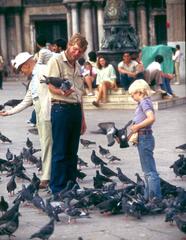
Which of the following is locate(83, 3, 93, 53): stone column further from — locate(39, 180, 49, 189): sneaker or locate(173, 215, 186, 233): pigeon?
locate(173, 215, 186, 233): pigeon

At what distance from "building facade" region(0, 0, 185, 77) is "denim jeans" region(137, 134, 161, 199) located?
2484cm

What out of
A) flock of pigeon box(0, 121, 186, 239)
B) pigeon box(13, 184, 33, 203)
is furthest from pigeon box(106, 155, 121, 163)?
pigeon box(13, 184, 33, 203)

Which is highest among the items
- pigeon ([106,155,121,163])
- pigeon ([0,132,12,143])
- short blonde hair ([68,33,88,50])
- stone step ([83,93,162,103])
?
short blonde hair ([68,33,88,50])

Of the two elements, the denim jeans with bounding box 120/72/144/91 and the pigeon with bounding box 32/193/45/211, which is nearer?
the pigeon with bounding box 32/193/45/211

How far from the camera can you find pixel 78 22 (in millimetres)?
37625

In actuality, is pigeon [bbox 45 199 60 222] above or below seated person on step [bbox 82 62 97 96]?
above

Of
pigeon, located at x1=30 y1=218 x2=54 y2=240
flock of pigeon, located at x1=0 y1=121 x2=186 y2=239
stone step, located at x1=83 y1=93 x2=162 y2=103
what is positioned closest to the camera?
pigeon, located at x1=30 y1=218 x2=54 y2=240

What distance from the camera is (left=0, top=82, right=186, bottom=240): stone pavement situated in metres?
8.20

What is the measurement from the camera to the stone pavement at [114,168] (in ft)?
26.9

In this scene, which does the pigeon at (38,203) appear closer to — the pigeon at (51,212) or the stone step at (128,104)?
the pigeon at (51,212)

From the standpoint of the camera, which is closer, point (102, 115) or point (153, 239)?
point (153, 239)

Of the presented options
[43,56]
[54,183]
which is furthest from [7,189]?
[43,56]

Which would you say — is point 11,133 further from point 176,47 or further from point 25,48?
point 25,48

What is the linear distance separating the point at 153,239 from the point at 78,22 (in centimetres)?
3014
